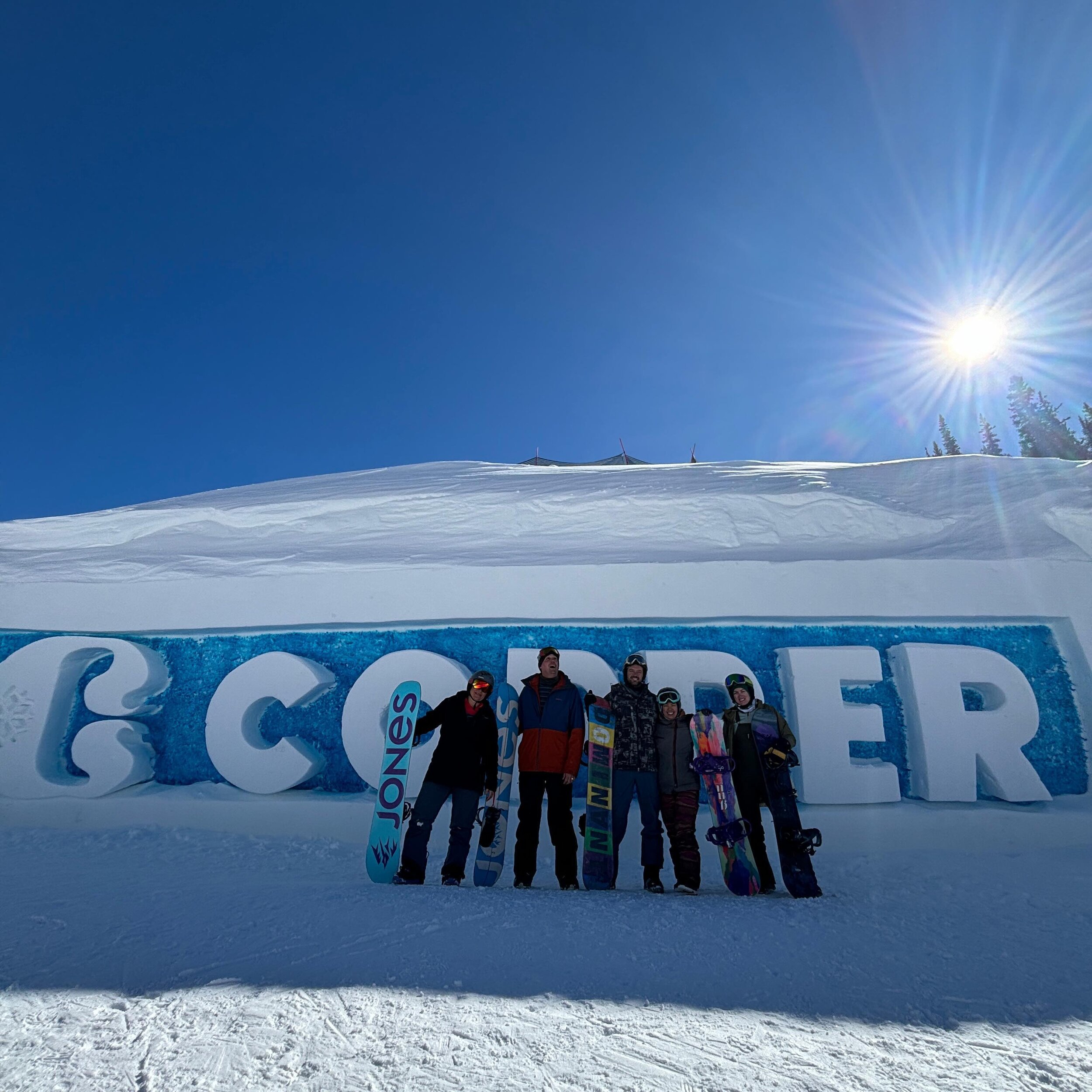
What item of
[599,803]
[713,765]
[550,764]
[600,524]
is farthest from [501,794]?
[600,524]

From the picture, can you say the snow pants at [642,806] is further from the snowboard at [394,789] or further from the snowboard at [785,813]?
the snowboard at [394,789]

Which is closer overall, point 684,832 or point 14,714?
point 684,832

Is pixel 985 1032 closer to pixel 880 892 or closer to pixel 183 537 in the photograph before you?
pixel 880 892

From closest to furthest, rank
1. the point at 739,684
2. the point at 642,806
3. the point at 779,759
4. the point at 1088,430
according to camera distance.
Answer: the point at 779,759 < the point at 642,806 < the point at 739,684 < the point at 1088,430

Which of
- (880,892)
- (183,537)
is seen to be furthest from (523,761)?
(183,537)

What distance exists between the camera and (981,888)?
141 inches

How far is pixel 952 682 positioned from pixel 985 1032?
3531 mm

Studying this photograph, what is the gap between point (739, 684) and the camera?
4.32 metres

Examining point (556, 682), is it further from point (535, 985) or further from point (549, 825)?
point (535, 985)

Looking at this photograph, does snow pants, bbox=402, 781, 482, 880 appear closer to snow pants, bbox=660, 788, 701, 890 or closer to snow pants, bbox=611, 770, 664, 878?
snow pants, bbox=611, 770, 664, 878

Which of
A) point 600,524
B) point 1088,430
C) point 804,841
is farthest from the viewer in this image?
point 1088,430

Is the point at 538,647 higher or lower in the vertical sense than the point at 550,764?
higher

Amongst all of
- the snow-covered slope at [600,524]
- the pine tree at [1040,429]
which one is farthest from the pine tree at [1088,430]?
the snow-covered slope at [600,524]

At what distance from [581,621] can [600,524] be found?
1.00 meters
